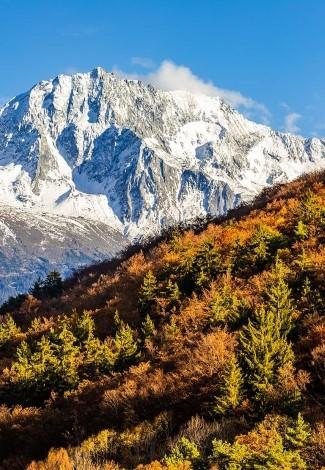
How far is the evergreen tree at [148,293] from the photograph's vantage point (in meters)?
38.3

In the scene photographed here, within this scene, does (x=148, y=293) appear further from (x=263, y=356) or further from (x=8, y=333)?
(x=263, y=356)

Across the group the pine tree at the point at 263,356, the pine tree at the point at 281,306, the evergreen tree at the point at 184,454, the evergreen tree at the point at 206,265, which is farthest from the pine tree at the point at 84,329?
the evergreen tree at the point at 184,454

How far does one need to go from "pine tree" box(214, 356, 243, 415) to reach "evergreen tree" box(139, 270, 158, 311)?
53.8 ft

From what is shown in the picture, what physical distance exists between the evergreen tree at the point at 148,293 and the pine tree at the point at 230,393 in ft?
53.8

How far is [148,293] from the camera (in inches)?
1508

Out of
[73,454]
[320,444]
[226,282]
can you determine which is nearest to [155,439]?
[73,454]

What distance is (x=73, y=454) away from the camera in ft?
69.7

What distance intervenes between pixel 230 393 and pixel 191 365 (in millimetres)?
4439

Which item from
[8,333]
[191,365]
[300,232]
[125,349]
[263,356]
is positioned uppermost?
[300,232]

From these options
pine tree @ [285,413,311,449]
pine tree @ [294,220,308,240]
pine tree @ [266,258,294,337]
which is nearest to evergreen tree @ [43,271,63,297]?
pine tree @ [294,220,308,240]

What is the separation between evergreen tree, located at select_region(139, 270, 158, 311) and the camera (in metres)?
38.3

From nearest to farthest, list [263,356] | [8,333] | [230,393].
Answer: [230,393] → [263,356] → [8,333]

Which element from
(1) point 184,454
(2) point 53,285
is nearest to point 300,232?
(1) point 184,454

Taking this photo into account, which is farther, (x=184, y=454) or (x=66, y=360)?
(x=66, y=360)
